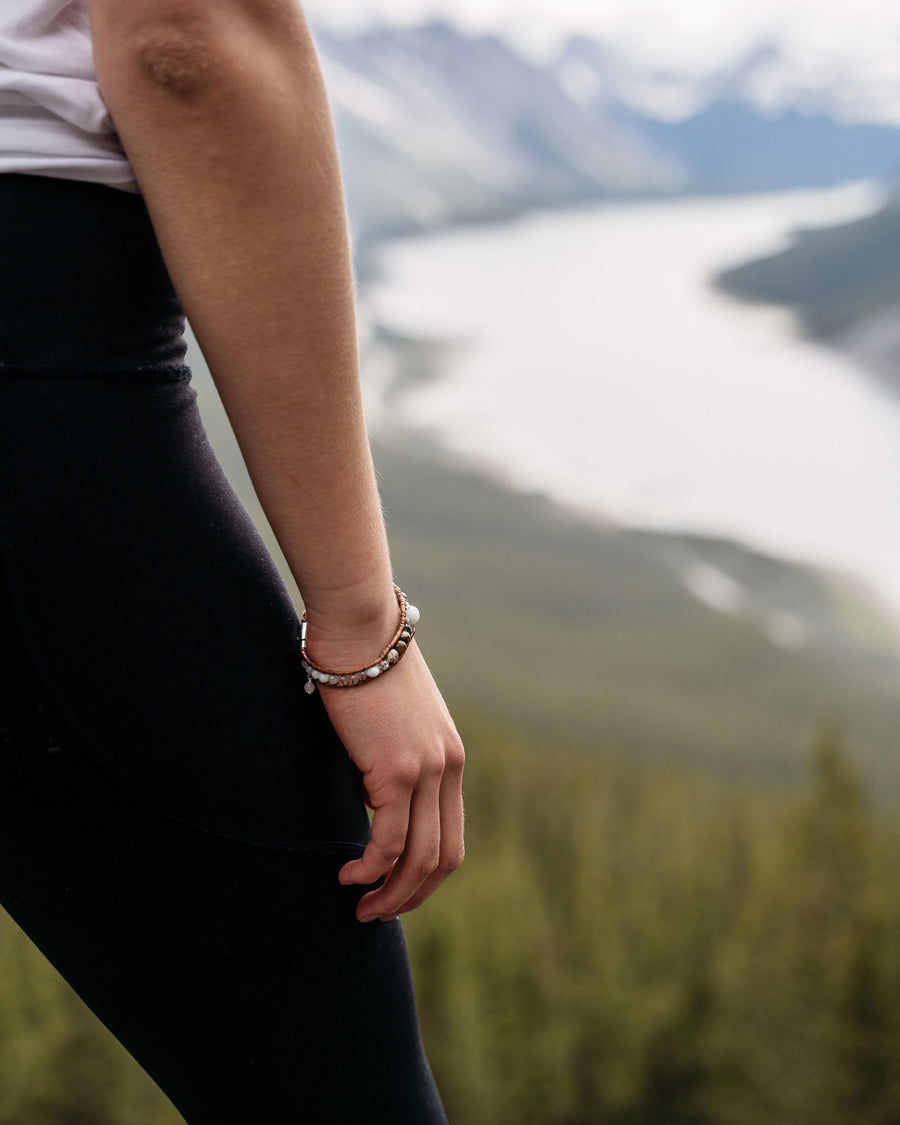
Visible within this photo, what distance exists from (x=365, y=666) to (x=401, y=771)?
0.04m

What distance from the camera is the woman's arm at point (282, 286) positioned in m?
0.36

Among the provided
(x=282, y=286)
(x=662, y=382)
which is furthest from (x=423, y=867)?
(x=662, y=382)

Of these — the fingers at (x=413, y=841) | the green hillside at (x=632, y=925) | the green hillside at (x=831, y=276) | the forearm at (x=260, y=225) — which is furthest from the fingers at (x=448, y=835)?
the green hillside at (x=831, y=276)

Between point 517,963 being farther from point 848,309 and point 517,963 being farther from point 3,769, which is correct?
point 848,309

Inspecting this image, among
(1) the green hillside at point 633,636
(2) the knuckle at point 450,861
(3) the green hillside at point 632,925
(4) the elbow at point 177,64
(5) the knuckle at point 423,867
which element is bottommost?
(1) the green hillside at point 633,636

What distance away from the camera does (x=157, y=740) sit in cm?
40

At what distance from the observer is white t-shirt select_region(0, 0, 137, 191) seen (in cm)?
37

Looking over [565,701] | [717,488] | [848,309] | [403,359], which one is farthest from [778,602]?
[403,359]

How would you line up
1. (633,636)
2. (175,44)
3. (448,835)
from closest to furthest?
(175,44), (448,835), (633,636)

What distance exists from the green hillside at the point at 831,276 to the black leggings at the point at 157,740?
13.8 ft

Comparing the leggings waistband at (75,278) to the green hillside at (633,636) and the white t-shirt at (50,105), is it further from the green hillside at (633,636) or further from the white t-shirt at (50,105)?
the green hillside at (633,636)

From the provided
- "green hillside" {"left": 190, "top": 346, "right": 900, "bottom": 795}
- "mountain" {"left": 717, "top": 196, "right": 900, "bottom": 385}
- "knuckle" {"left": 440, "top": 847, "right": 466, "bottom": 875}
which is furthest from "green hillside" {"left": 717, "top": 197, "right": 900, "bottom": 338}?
"knuckle" {"left": 440, "top": 847, "right": 466, "bottom": 875}

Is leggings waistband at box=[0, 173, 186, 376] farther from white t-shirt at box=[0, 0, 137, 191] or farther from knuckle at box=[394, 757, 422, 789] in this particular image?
knuckle at box=[394, 757, 422, 789]

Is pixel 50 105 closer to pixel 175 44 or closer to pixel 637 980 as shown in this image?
pixel 175 44
